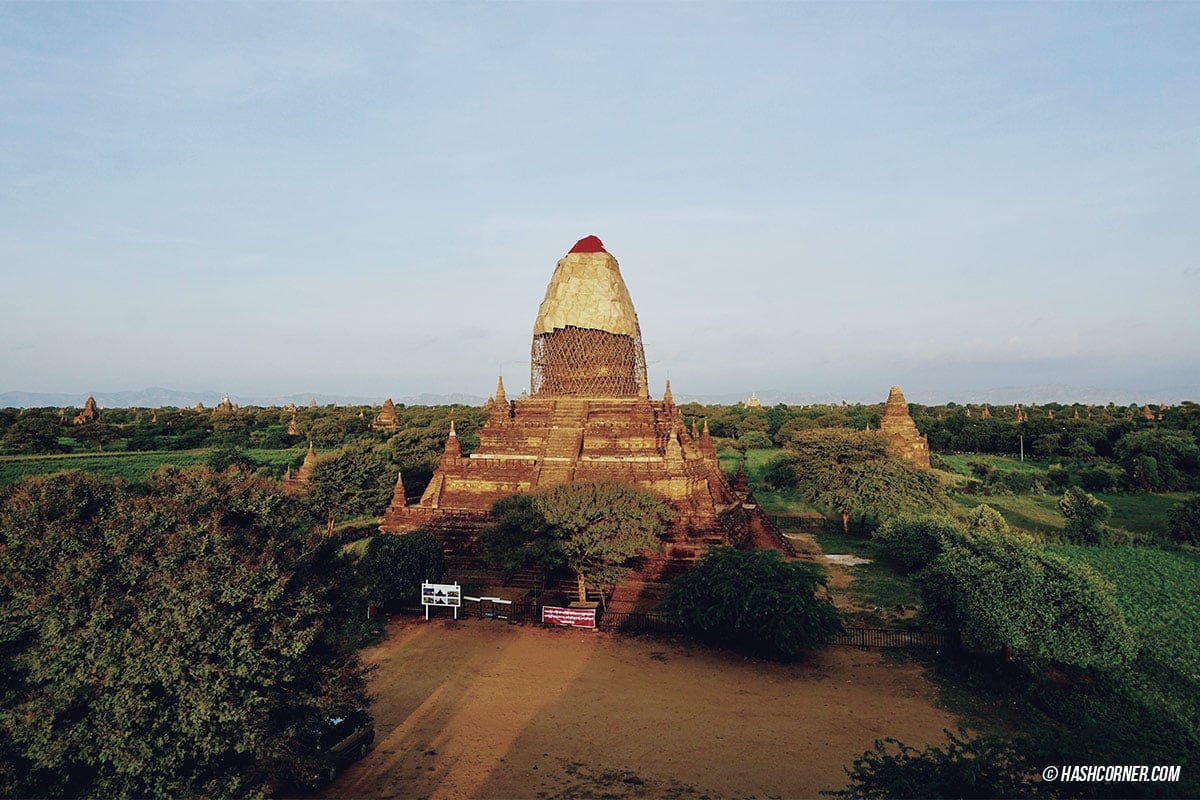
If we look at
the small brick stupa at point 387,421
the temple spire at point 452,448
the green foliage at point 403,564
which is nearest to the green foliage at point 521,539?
the green foliage at point 403,564

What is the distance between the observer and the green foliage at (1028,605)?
54.4 ft

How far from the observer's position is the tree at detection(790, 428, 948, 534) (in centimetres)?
3781

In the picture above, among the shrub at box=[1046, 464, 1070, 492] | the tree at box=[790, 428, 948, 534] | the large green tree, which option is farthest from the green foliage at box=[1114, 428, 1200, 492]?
the large green tree

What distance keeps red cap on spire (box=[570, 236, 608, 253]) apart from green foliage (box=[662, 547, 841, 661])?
19695mm

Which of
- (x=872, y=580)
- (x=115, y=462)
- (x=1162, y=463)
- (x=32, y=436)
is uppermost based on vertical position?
(x=32, y=436)

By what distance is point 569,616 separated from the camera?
22.1m

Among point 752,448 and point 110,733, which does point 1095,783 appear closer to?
point 110,733

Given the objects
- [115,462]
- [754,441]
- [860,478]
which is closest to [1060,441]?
[754,441]

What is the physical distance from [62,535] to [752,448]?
8151 cm

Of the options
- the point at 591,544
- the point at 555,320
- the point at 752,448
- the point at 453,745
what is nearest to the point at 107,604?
the point at 453,745

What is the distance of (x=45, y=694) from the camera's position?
10055 millimetres

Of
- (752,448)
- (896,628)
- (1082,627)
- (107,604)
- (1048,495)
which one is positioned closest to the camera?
(107,604)

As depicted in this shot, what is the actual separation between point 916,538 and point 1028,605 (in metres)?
10.9

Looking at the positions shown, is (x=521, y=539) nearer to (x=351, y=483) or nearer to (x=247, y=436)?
(x=351, y=483)
